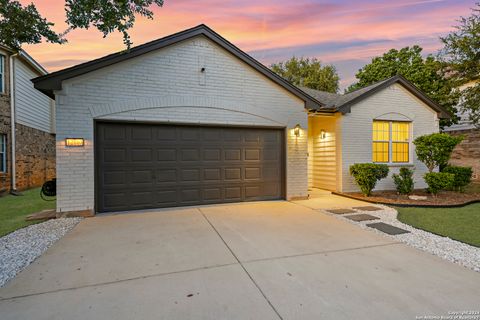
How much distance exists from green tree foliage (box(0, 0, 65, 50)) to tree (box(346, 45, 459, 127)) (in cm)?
1526

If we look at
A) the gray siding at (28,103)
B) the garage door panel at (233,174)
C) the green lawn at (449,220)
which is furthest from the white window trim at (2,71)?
the green lawn at (449,220)

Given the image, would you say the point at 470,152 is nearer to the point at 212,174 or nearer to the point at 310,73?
the point at 212,174

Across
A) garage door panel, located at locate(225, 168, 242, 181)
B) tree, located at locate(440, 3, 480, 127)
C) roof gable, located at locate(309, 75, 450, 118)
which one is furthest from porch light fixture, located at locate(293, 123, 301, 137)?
tree, located at locate(440, 3, 480, 127)

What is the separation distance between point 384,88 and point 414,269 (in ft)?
28.9

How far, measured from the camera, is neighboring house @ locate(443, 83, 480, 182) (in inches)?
527

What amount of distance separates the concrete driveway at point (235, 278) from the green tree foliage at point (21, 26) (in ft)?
12.0

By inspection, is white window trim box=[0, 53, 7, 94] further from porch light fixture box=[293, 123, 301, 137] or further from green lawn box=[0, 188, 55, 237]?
porch light fixture box=[293, 123, 301, 137]

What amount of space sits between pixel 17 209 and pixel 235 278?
7.80 meters

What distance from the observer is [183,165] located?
692 cm

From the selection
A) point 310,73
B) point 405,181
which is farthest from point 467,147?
point 310,73

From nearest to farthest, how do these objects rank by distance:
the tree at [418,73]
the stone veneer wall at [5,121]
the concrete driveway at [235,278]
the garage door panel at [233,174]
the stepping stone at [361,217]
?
1. the concrete driveway at [235,278]
2. the stepping stone at [361,217]
3. the garage door panel at [233,174]
4. the stone veneer wall at [5,121]
5. the tree at [418,73]

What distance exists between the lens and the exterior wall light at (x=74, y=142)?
229 inches

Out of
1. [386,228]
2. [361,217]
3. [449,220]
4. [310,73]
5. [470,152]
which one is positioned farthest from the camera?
[310,73]

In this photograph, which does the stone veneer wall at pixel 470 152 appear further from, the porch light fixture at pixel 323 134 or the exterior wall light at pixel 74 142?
the exterior wall light at pixel 74 142
